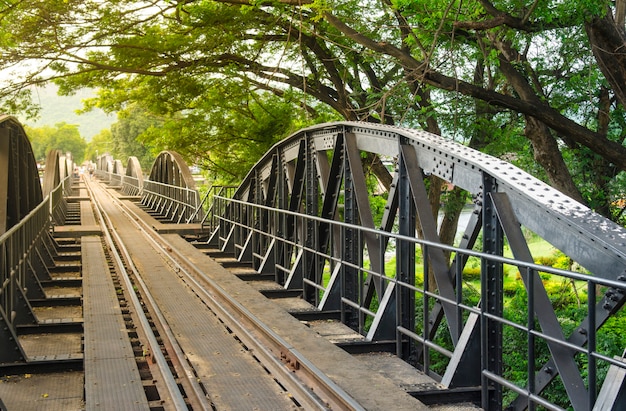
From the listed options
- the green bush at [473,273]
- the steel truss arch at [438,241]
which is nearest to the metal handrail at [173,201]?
the steel truss arch at [438,241]

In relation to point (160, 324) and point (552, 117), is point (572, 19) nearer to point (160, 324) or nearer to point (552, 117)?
point (552, 117)

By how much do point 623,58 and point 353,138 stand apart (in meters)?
5.63

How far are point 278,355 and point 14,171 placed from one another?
7.27 metres

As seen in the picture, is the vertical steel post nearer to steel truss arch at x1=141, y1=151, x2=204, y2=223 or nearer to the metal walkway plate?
the metal walkway plate

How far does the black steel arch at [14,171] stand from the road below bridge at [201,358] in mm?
1650

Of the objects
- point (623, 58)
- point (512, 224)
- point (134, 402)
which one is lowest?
point (134, 402)

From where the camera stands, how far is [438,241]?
6867 mm

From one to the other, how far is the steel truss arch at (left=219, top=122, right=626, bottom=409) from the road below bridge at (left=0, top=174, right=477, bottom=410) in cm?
41

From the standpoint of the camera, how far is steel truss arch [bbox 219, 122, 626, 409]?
16.7 feet

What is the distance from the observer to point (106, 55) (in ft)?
70.1

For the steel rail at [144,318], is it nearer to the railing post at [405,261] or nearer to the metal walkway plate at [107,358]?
the metal walkway plate at [107,358]

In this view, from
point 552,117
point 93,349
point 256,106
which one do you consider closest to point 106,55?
point 256,106

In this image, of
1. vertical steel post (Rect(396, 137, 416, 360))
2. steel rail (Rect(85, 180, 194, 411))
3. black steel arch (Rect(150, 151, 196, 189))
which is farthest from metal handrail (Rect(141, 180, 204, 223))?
vertical steel post (Rect(396, 137, 416, 360))

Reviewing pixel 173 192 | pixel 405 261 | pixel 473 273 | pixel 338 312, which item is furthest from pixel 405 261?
→ pixel 473 273
